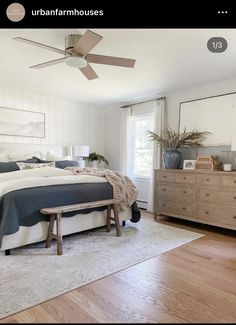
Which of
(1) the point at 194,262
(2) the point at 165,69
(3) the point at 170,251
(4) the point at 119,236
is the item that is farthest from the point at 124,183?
(2) the point at 165,69

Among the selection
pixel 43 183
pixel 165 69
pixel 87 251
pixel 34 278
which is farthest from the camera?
pixel 165 69

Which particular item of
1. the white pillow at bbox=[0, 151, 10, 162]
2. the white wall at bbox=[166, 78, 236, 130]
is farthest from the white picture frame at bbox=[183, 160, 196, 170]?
the white pillow at bbox=[0, 151, 10, 162]

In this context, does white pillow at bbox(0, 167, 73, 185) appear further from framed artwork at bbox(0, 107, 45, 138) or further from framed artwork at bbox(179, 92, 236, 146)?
framed artwork at bbox(179, 92, 236, 146)

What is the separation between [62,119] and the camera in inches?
212

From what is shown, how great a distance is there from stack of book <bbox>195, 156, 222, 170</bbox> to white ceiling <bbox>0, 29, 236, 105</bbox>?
4.24 ft

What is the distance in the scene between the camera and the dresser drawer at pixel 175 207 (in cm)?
387

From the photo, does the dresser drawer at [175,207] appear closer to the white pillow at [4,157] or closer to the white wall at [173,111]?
the white wall at [173,111]

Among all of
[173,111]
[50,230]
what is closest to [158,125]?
[173,111]

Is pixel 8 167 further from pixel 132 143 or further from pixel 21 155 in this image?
pixel 132 143

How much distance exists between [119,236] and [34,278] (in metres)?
1.40

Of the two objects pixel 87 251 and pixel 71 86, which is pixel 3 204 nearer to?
pixel 87 251

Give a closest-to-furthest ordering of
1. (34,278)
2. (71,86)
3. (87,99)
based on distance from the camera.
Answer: (34,278) < (71,86) < (87,99)

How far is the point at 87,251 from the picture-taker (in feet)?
9.16

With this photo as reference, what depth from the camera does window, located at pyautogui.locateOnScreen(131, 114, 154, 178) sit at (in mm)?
5266
